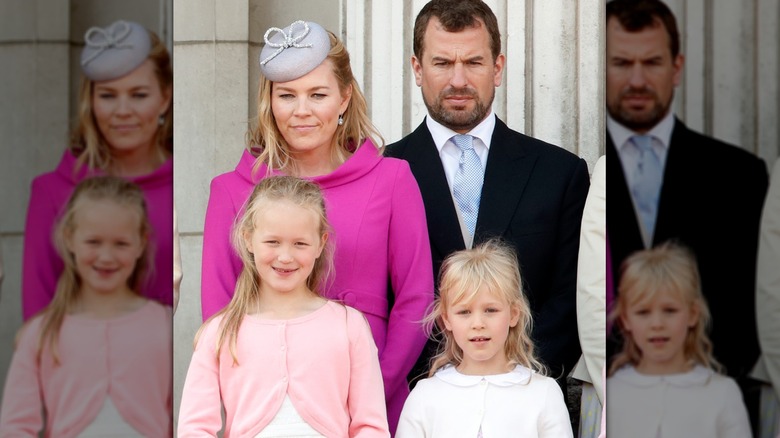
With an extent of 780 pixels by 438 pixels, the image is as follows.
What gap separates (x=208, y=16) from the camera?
15.9ft

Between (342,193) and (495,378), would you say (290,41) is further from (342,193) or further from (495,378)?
(495,378)

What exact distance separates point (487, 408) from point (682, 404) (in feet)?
4.73

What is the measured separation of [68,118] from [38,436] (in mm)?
629

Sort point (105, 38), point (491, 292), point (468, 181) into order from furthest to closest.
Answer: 1. point (468, 181)
2. point (491, 292)
3. point (105, 38)

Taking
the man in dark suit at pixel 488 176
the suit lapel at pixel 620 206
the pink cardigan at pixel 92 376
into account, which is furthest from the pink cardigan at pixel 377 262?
the suit lapel at pixel 620 206

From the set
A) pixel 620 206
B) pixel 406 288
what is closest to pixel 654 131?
pixel 620 206

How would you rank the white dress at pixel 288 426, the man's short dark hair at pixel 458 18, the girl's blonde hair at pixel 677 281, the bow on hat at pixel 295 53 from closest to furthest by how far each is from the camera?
1. the girl's blonde hair at pixel 677 281
2. the white dress at pixel 288 426
3. the bow on hat at pixel 295 53
4. the man's short dark hair at pixel 458 18

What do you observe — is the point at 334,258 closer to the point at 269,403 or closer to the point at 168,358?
the point at 269,403

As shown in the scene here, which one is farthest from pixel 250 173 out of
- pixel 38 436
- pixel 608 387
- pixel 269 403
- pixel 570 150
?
pixel 608 387

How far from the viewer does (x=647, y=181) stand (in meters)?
2.38

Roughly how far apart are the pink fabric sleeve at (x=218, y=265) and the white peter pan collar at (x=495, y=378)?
0.66 metres

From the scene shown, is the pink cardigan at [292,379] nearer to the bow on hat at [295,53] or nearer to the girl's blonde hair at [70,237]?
the bow on hat at [295,53]

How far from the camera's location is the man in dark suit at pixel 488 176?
13.9ft

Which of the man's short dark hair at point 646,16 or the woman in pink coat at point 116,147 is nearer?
the man's short dark hair at point 646,16
